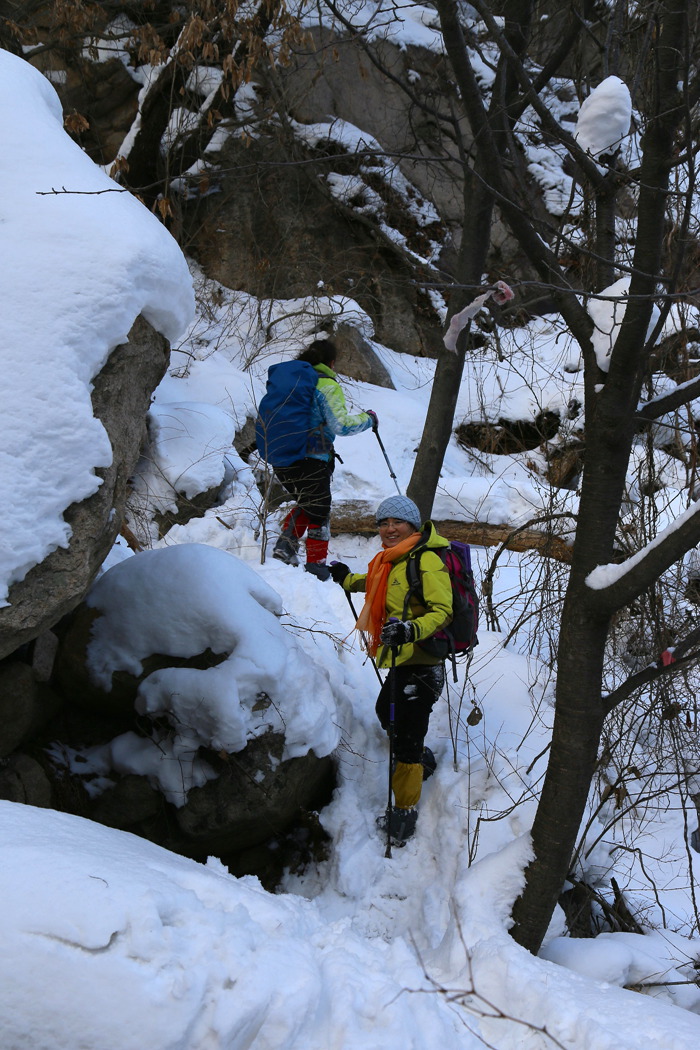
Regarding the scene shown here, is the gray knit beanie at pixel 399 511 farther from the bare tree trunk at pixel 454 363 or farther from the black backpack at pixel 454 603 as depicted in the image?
the bare tree trunk at pixel 454 363

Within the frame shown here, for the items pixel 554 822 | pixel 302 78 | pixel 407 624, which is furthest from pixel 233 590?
pixel 302 78

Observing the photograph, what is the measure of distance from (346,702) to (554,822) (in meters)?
1.90

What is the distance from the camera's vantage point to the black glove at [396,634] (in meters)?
3.75

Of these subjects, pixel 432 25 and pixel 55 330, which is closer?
pixel 55 330

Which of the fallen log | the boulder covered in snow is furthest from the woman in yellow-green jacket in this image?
the fallen log

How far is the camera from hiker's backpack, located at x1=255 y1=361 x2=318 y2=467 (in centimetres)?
576

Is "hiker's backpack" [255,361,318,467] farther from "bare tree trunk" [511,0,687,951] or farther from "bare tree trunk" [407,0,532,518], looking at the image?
"bare tree trunk" [511,0,687,951]

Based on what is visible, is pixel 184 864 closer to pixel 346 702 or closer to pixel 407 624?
pixel 407 624

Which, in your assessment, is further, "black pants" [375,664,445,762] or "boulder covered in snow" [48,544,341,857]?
"black pants" [375,664,445,762]

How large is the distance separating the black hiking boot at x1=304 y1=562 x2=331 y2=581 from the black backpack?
80 centimetres

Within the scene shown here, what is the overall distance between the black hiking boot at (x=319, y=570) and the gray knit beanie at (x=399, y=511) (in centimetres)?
64

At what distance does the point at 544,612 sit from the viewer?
5238 mm

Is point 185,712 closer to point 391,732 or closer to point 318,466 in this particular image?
point 391,732

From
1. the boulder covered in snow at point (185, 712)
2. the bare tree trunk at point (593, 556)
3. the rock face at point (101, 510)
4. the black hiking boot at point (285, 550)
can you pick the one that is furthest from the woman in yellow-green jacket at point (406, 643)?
the black hiking boot at point (285, 550)
